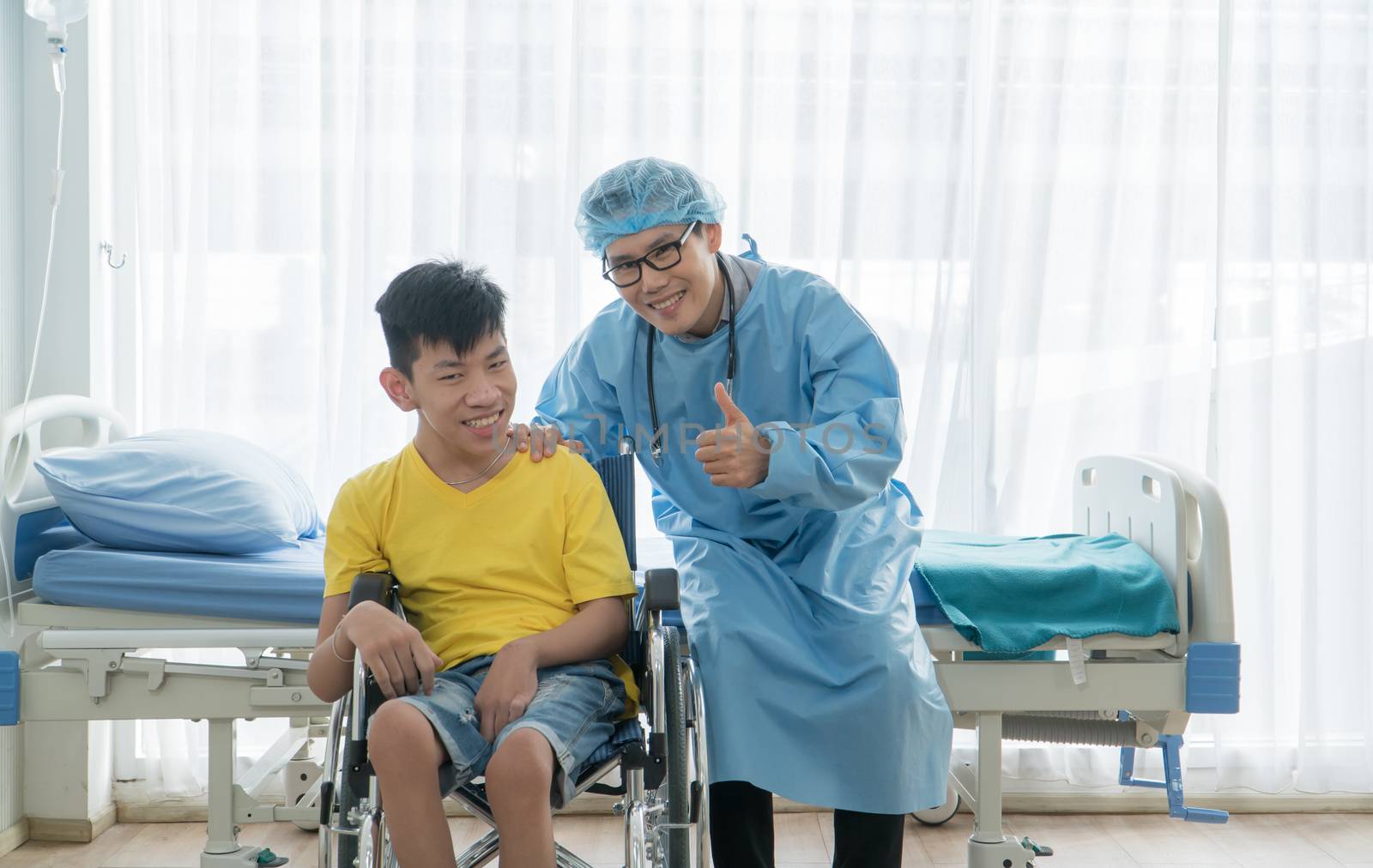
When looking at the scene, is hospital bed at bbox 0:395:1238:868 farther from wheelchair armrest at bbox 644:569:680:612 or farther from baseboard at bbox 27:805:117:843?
baseboard at bbox 27:805:117:843

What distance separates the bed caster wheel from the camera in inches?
102

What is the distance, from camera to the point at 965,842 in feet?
8.29

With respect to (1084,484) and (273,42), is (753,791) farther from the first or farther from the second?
(273,42)

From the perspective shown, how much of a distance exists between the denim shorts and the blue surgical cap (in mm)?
674

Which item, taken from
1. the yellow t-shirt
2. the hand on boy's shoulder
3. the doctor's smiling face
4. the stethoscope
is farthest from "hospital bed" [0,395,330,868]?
the doctor's smiling face

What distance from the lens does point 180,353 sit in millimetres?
2523

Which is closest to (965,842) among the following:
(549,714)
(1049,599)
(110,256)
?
(1049,599)

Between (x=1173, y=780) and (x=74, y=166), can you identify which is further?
(x=74, y=166)

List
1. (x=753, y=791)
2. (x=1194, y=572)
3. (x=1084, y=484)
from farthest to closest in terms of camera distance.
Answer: (x=1084, y=484) < (x=1194, y=572) < (x=753, y=791)

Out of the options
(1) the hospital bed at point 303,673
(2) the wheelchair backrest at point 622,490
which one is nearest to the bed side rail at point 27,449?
(1) the hospital bed at point 303,673

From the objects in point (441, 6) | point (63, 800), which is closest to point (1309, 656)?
point (441, 6)

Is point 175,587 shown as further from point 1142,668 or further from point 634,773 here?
point 1142,668

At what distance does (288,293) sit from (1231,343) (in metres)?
2.11

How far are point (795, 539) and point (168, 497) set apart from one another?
106 cm
